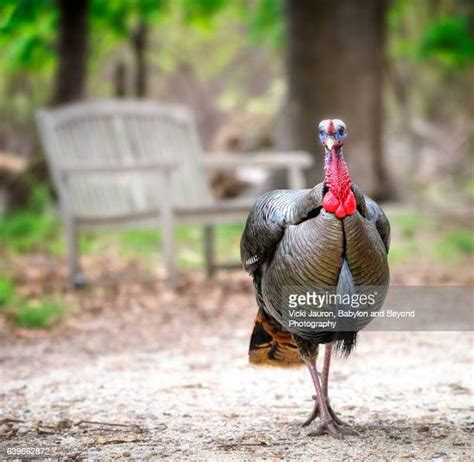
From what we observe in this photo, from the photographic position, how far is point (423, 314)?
7008mm

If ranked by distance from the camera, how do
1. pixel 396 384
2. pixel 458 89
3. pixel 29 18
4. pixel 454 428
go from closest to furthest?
pixel 454 428, pixel 396 384, pixel 29 18, pixel 458 89

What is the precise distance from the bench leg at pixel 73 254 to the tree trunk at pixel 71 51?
3892mm

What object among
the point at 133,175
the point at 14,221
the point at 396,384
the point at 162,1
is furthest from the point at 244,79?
the point at 396,384

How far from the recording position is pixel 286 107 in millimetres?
10523

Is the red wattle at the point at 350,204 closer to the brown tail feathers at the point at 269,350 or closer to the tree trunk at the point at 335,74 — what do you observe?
A: the brown tail feathers at the point at 269,350

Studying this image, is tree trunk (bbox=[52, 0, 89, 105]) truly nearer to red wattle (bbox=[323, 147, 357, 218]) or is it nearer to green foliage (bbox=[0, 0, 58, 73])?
green foliage (bbox=[0, 0, 58, 73])

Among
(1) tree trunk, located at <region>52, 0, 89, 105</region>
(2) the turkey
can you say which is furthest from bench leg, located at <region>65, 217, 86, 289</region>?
(2) the turkey

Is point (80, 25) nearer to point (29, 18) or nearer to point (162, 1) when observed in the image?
point (162, 1)

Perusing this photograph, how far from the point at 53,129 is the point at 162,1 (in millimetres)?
4314

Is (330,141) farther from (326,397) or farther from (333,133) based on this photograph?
(326,397)

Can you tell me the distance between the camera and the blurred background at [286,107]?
8.73 meters

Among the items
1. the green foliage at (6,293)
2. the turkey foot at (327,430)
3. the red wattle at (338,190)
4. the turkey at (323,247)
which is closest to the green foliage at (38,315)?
the green foliage at (6,293)

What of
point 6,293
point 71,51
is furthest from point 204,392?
point 71,51

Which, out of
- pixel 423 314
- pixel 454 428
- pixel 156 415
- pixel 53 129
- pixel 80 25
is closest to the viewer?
pixel 454 428
